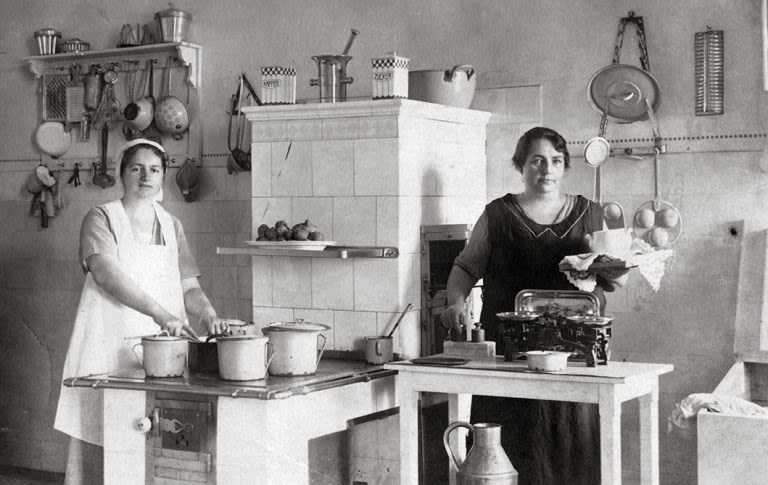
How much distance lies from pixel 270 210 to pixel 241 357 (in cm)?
121

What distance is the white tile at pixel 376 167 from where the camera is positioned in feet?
15.8

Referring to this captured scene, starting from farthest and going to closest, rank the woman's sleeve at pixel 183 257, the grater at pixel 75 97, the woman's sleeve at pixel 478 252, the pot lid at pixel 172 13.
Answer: the grater at pixel 75 97, the pot lid at pixel 172 13, the woman's sleeve at pixel 183 257, the woman's sleeve at pixel 478 252

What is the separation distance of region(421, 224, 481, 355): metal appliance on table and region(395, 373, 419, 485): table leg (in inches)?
29.3

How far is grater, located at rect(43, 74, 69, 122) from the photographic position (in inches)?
256

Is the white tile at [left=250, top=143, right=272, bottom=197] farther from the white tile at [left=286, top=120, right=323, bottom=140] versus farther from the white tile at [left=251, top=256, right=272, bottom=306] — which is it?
the white tile at [left=251, top=256, right=272, bottom=306]

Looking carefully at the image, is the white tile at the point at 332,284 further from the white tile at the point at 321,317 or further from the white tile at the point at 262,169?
the white tile at the point at 262,169

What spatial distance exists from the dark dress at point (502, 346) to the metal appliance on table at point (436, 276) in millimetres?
368

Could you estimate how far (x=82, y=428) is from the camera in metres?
4.57

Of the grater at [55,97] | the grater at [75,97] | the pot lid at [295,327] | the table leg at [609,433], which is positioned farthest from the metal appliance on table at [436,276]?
the grater at [55,97]

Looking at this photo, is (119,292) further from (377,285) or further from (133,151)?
(377,285)

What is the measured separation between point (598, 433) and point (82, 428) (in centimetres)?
218

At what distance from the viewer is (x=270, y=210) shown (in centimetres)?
514

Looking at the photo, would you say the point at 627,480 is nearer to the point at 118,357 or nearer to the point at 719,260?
the point at 719,260

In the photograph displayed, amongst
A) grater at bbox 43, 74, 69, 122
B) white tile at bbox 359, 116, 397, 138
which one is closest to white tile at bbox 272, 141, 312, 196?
white tile at bbox 359, 116, 397, 138
